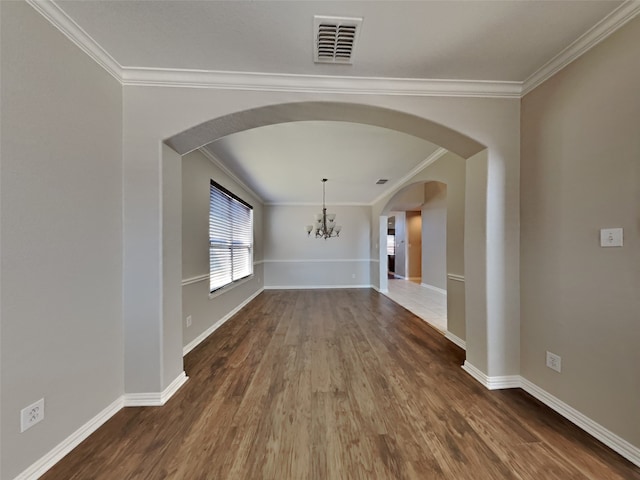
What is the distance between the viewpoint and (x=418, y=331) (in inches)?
146

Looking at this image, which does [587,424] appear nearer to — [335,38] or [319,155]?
[335,38]

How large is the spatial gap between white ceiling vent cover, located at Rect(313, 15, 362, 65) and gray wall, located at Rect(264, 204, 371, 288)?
5.80 meters

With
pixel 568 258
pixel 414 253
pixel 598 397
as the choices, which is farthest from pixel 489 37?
pixel 414 253

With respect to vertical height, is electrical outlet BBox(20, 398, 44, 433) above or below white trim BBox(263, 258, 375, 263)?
below

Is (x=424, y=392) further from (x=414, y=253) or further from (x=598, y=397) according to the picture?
(x=414, y=253)

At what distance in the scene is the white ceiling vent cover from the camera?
1.56m

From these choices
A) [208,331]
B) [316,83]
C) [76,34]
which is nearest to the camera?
[76,34]

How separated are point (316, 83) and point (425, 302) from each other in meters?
5.06

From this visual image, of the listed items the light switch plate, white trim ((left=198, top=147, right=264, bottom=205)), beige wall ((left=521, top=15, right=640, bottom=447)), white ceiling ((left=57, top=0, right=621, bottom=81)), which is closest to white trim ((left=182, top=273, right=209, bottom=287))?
white trim ((left=198, top=147, right=264, bottom=205))

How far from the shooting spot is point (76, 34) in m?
1.60

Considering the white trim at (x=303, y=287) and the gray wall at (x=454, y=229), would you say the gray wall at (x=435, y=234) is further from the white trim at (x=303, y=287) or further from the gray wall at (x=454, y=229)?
the gray wall at (x=454, y=229)

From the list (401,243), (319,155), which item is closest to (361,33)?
(319,155)

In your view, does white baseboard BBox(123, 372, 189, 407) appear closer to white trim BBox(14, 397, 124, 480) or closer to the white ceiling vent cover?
white trim BBox(14, 397, 124, 480)

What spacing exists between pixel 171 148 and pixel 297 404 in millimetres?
2295
